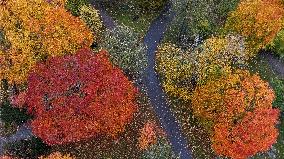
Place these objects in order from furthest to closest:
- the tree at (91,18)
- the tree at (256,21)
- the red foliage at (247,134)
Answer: the tree at (91,18) → the tree at (256,21) → the red foliage at (247,134)

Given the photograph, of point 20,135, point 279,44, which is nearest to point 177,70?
point 279,44

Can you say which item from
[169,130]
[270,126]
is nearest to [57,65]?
[169,130]

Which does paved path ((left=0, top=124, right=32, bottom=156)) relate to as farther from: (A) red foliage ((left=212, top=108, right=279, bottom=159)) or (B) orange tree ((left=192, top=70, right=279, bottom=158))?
(A) red foliage ((left=212, top=108, right=279, bottom=159))

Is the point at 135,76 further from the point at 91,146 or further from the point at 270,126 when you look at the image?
the point at 270,126

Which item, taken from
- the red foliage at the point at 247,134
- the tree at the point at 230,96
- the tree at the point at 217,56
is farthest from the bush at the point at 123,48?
Answer: the red foliage at the point at 247,134

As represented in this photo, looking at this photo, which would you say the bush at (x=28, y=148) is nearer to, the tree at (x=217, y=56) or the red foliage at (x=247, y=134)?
the tree at (x=217, y=56)
